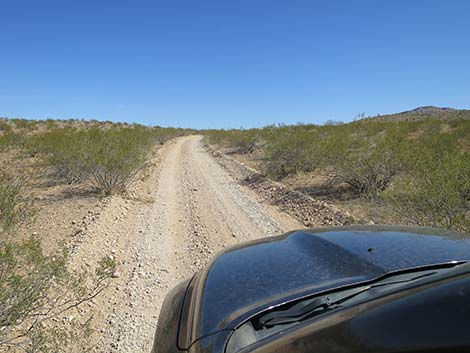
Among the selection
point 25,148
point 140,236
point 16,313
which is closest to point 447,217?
point 140,236

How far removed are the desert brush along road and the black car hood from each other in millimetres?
2044

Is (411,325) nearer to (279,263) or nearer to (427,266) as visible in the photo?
(427,266)

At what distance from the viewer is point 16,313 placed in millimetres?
3344

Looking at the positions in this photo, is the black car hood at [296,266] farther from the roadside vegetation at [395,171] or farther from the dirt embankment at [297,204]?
the dirt embankment at [297,204]

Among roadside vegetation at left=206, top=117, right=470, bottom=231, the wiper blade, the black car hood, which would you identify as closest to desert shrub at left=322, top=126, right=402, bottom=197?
roadside vegetation at left=206, top=117, right=470, bottom=231

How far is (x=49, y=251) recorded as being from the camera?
611 centimetres

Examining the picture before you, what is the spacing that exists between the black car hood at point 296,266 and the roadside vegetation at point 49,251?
1.98 m

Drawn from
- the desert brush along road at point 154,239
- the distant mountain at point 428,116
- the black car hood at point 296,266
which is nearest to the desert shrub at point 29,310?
the desert brush along road at point 154,239

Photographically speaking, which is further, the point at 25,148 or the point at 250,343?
the point at 25,148

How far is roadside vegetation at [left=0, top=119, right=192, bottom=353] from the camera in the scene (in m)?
3.45

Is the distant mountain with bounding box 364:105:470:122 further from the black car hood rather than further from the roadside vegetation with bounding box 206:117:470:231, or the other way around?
the black car hood

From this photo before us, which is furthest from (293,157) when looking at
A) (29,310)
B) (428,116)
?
(428,116)

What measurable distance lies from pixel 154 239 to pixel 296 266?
5082 millimetres

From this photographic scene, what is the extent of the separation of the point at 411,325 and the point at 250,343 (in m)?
0.73
